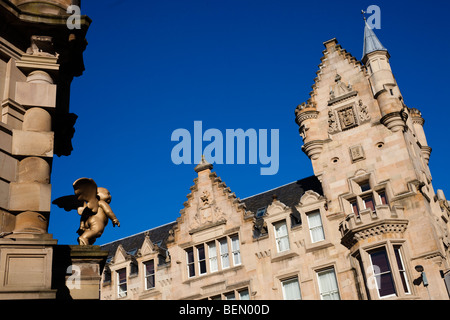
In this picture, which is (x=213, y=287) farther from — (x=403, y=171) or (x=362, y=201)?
(x=403, y=171)

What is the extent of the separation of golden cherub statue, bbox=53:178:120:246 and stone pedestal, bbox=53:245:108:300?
0.61 metres

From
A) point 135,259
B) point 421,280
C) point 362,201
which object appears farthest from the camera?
point 135,259

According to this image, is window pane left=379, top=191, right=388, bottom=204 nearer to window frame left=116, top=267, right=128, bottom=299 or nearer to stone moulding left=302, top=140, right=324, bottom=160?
stone moulding left=302, top=140, right=324, bottom=160

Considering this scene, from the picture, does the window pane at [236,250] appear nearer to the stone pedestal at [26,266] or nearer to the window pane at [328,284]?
the window pane at [328,284]

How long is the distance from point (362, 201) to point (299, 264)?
4.81 meters

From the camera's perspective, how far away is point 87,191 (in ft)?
43.7

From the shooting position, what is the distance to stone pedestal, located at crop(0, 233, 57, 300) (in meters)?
10.3

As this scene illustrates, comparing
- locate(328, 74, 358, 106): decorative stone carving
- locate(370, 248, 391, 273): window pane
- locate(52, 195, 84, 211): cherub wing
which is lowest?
locate(52, 195, 84, 211): cherub wing

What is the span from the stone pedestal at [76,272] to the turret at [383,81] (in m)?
22.1

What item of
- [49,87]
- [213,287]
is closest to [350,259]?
[213,287]

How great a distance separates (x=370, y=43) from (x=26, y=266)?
94.8ft

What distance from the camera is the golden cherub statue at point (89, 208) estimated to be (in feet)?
43.2

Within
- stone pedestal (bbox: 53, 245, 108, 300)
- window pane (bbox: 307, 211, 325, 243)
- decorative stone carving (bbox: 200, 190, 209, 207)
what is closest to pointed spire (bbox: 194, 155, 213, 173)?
decorative stone carving (bbox: 200, 190, 209, 207)

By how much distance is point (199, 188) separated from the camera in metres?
34.9
